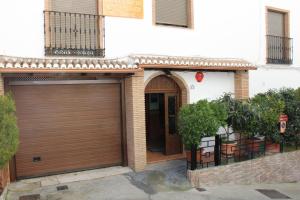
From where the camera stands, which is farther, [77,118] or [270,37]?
[270,37]

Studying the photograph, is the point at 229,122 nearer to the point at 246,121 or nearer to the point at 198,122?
the point at 246,121

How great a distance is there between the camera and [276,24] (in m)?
14.0

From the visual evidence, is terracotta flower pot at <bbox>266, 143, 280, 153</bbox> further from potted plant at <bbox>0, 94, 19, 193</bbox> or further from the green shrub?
potted plant at <bbox>0, 94, 19, 193</bbox>

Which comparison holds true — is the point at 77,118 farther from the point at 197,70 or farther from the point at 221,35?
the point at 221,35

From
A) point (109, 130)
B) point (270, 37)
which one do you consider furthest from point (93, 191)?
point (270, 37)

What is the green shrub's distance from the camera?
9.01 metres

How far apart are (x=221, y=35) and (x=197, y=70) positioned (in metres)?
1.87

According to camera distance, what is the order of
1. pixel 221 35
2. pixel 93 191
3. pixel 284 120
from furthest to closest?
pixel 221 35
pixel 284 120
pixel 93 191

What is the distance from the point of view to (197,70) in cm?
1123

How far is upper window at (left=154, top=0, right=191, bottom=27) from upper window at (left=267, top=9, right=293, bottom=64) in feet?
13.7

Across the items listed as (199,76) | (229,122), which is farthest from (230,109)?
(199,76)

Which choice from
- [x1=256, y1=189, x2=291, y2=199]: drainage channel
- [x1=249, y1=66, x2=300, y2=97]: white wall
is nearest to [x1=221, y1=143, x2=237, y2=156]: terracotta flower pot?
[x1=256, y1=189, x2=291, y2=199]: drainage channel

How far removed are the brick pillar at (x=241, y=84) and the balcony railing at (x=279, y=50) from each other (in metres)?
2.04

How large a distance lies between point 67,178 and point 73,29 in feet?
13.9
